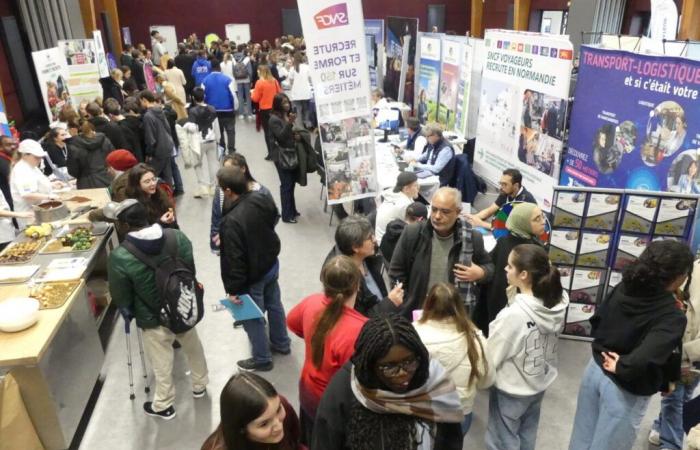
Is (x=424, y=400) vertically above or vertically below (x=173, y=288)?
above

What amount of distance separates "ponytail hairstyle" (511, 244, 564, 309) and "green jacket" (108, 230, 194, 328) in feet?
6.41

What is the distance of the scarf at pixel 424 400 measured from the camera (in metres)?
1.36

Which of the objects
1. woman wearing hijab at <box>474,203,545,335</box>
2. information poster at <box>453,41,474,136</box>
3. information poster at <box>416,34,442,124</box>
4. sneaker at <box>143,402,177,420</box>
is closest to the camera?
woman wearing hijab at <box>474,203,545,335</box>

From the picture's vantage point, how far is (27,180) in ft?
13.7

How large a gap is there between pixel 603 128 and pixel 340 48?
2.34 metres

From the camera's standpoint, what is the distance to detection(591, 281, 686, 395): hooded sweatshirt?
2.03 meters

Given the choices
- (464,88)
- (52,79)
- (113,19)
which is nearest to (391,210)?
(464,88)

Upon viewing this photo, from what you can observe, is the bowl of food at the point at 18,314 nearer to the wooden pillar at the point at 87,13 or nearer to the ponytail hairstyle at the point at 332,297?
the ponytail hairstyle at the point at 332,297

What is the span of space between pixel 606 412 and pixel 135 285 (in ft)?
8.17

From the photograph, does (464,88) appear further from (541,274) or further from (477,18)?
(477,18)

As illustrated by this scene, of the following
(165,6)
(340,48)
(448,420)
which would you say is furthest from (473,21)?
(448,420)

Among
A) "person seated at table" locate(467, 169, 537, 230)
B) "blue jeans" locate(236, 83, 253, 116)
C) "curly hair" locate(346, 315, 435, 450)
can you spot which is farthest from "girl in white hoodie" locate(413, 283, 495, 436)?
"blue jeans" locate(236, 83, 253, 116)

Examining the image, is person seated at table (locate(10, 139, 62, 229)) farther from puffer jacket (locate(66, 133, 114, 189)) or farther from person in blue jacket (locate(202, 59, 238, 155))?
person in blue jacket (locate(202, 59, 238, 155))

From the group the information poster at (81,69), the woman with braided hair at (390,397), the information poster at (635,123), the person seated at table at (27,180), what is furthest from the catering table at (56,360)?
the information poster at (81,69)
